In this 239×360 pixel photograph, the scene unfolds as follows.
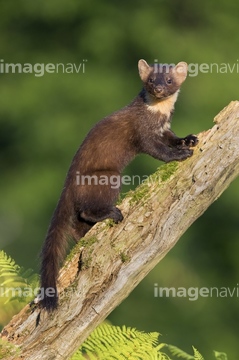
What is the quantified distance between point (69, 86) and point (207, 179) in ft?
28.3

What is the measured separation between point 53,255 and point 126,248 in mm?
672

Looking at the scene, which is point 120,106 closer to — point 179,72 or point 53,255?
point 179,72

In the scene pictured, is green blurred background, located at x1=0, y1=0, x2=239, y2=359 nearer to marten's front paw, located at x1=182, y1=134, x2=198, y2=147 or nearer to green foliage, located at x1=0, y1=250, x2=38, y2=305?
green foliage, located at x1=0, y1=250, x2=38, y2=305

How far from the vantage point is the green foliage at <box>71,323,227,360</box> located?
5.50 meters

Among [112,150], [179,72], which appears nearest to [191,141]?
[112,150]

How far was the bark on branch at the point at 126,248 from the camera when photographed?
5.32 m

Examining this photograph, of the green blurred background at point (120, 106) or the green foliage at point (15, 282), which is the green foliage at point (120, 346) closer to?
the green foliage at point (15, 282)

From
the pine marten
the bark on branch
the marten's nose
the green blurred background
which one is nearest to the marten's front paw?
the pine marten

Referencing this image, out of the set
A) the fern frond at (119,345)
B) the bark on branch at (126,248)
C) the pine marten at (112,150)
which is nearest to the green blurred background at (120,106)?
the pine marten at (112,150)

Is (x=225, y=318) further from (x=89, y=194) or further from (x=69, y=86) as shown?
(x=89, y=194)

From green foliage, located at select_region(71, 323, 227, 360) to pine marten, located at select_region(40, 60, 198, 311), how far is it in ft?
1.79

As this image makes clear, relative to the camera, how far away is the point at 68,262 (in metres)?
5.58

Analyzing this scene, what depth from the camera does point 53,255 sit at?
592 cm

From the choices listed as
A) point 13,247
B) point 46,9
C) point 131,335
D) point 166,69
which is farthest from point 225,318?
point 131,335
